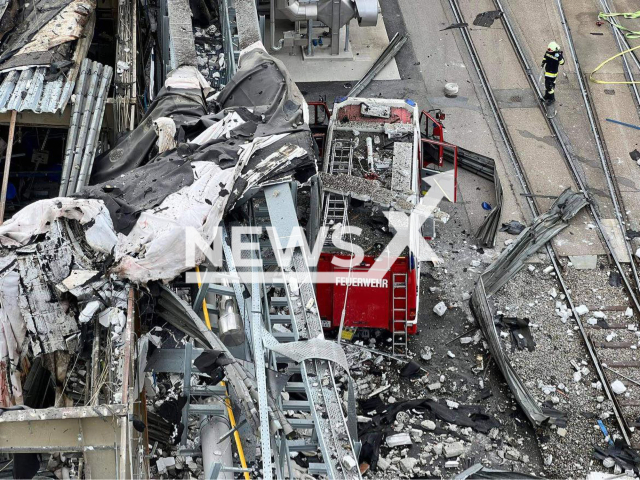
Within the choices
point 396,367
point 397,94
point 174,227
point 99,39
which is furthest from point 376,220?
point 99,39

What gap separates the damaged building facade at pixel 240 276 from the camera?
33.4ft

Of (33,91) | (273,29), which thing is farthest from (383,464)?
(273,29)

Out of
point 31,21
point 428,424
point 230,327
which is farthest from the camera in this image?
point 31,21

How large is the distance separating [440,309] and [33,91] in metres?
7.54

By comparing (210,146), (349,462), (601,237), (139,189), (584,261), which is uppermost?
(210,146)

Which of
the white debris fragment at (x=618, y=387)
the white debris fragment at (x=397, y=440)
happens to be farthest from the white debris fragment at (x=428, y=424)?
the white debris fragment at (x=618, y=387)

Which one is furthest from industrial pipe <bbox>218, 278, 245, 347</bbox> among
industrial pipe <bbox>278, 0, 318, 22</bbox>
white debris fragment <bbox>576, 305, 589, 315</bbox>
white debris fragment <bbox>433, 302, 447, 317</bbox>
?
industrial pipe <bbox>278, 0, 318, 22</bbox>

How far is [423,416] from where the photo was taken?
14.2 meters

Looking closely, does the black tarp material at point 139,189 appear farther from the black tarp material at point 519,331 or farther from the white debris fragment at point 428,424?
the black tarp material at point 519,331

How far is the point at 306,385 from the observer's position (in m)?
9.82

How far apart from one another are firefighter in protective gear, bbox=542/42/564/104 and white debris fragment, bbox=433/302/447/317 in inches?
271

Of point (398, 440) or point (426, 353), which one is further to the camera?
point (426, 353)

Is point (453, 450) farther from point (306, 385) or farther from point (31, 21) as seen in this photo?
point (31, 21)

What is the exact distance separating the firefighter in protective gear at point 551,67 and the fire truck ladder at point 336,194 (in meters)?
5.92
